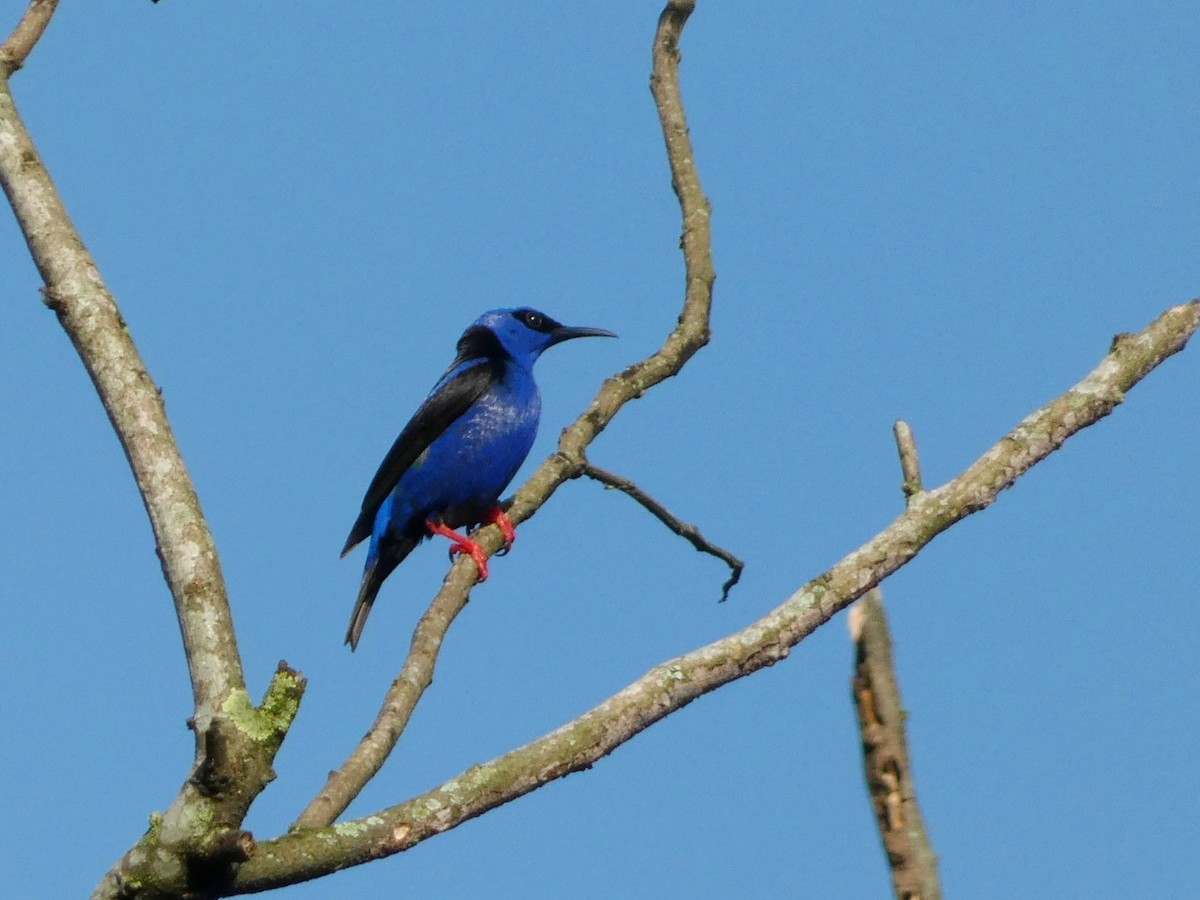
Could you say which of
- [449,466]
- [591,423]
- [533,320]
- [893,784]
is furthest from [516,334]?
[893,784]

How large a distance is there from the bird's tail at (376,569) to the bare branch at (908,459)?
3.95m

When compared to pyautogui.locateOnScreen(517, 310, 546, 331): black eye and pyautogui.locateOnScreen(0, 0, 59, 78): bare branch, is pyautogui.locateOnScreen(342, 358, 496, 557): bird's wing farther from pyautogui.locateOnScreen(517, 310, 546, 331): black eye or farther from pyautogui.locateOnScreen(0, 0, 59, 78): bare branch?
pyautogui.locateOnScreen(0, 0, 59, 78): bare branch

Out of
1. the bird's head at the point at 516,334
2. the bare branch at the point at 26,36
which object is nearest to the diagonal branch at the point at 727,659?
the bare branch at the point at 26,36

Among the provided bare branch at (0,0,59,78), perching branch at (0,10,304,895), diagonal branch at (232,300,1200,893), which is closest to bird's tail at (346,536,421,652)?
bare branch at (0,0,59,78)

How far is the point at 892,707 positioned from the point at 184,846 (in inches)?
80.0

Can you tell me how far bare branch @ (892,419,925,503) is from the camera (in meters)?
4.61

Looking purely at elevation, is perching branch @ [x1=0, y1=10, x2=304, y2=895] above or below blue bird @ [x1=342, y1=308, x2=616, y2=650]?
below

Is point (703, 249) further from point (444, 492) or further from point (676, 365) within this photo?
point (444, 492)

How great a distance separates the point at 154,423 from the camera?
4.25 meters

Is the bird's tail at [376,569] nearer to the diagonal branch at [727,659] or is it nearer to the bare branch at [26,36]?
the bare branch at [26,36]

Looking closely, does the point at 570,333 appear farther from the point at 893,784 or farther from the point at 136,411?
the point at 893,784

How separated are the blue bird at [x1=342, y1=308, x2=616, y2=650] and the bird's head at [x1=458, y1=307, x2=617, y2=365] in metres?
0.29

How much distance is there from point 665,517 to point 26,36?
2936 millimetres

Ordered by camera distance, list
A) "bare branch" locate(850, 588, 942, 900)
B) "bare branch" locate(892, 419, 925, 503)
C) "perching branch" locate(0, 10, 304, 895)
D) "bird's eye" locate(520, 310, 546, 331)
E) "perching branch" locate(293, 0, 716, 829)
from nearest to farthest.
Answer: "bare branch" locate(850, 588, 942, 900), "perching branch" locate(0, 10, 304, 895), "perching branch" locate(293, 0, 716, 829), "bare branch" locate(892, 419, 925, 503), "bird's eye" locate(520, 310, 546, 331)
